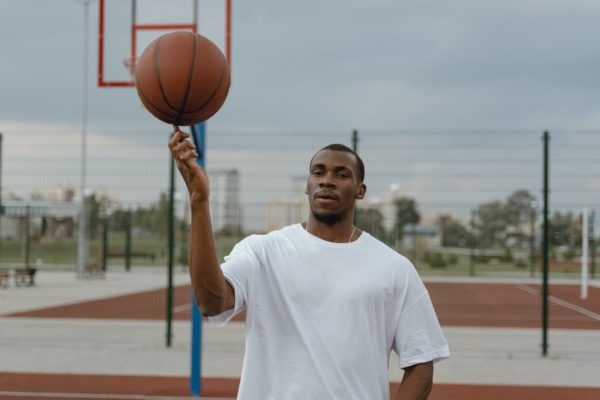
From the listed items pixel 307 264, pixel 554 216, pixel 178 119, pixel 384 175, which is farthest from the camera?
pixel 554 216

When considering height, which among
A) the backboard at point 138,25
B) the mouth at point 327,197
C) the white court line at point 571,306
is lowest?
the white court line at point 571,306

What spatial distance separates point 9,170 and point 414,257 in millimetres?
9723

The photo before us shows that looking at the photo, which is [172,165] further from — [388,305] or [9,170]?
[388,305]

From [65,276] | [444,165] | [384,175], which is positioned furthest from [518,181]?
[65,276]

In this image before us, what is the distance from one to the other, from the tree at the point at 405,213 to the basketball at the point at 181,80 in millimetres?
6831

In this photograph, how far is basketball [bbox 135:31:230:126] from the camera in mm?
2957

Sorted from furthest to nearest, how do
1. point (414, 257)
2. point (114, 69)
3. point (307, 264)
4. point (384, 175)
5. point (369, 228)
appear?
point (414, 257)
point (369, 228)
point (384, 175)
point (114, 69)
point (307, 264)

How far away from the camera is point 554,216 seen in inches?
387

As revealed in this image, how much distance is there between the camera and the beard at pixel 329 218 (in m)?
2.47

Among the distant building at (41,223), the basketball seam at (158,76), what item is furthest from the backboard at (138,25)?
the distant building at (41,223)

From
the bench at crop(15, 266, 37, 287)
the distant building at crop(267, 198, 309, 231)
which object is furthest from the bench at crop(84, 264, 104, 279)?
the distant building at crop(267, 198, 309, 231)

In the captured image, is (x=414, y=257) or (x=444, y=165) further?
(x=414, y=257)

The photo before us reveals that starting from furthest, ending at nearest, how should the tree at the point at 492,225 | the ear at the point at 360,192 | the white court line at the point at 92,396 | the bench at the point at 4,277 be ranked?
the bench at the point at 4,277
the tree at the point at 492,225
the white court line at the point at 92,396
the ear at the point at 360,192

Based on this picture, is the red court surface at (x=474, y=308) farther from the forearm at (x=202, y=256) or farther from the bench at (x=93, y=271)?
the forearm at (x=202, y=256)
